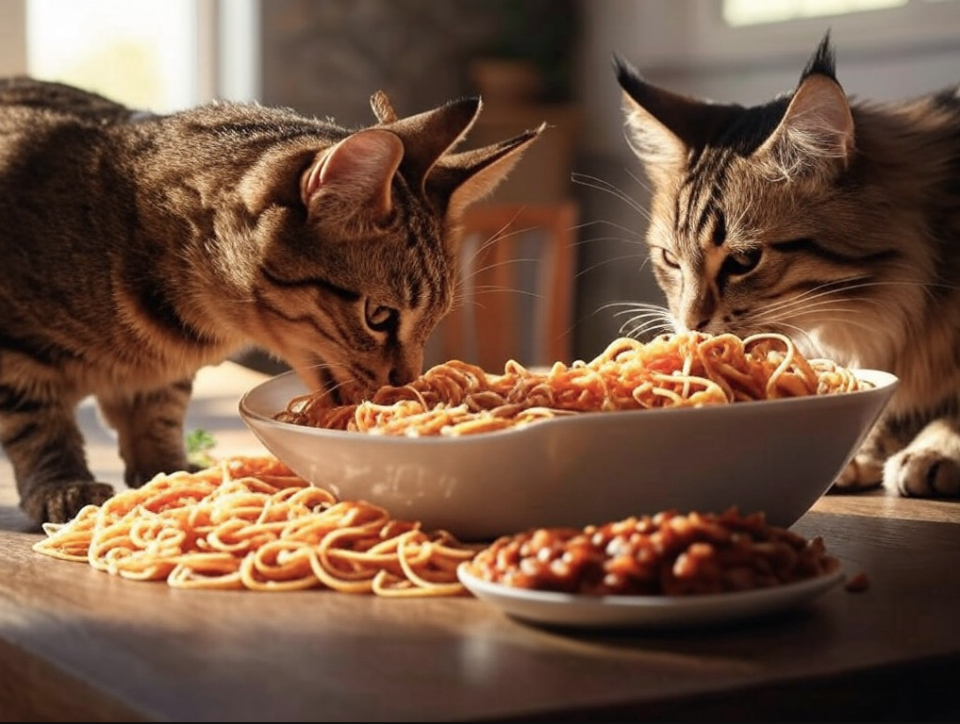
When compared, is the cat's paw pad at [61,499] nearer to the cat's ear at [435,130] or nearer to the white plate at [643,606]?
the cat's ear at [435,130]

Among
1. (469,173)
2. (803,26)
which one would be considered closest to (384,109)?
(469,173)

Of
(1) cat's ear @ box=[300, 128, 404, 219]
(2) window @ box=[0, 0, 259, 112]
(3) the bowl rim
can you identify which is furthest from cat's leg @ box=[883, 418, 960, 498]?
(2) window @ box=[0, 0, 259, 112]

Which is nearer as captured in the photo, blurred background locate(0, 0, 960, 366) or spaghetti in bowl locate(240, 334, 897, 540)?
spaghetti in bowl locate(240, 334, 897, 540)

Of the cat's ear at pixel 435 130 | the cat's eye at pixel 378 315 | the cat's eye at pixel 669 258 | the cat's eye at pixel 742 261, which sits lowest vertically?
the cat's eye at pixel 378 315

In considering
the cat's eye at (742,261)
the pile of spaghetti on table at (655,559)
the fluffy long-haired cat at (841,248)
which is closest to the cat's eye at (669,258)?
the fluffy long-haired cat at (841,248)

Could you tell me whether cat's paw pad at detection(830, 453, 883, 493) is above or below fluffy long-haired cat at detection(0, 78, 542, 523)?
below

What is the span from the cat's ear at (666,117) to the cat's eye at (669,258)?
0.13 metres

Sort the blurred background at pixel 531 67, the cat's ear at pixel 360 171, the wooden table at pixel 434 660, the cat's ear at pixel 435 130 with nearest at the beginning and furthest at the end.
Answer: the wooden table at pixel 434 660, the cat's ear at pixel 360 171, the cat's ear at pixel 435 130, the blurred background at pixel 531 67

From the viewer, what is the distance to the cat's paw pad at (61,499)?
157cm

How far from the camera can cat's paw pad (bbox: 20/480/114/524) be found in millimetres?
1574

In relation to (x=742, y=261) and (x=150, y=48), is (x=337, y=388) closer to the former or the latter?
(x=742, y=261)

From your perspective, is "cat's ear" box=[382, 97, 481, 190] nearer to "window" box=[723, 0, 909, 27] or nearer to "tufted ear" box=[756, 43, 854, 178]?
"tufted ear" box=[756, 43, 854, 178]

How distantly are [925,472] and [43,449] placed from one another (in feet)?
3.63

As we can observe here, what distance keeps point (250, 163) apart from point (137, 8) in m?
3.09
